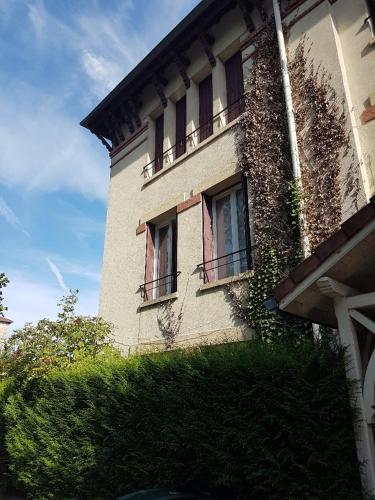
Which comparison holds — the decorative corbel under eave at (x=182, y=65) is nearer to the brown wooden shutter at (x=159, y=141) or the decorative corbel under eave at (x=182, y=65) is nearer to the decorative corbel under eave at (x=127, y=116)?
the brown wooden shutter at (x=159, y=141)

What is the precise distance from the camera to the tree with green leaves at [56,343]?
8594mm

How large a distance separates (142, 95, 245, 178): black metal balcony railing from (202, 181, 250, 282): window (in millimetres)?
1792

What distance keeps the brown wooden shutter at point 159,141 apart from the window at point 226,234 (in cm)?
277

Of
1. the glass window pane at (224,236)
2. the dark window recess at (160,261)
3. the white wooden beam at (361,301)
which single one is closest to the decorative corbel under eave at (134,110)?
the dark window recess at (160,261)

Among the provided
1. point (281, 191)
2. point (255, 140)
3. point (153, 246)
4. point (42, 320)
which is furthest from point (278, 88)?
point (42, 320)

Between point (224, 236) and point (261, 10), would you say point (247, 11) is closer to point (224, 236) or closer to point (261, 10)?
point (261, 10)

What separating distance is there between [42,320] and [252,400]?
6.90m

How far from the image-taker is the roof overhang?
11.6 feet

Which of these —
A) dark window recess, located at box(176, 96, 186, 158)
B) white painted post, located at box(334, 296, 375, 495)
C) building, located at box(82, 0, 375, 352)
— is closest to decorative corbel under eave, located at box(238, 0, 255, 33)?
building, located at box(82, 0, 375, 352)

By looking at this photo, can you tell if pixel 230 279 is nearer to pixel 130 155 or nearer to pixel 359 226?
pixel 359 226

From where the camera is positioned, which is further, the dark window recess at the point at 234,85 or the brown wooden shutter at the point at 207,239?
the dark window recess at the point at 234,85

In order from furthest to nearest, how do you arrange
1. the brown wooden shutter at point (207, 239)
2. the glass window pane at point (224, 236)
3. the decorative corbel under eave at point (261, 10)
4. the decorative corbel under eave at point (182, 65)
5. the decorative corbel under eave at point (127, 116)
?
the decorative corbel under eave at point (127, 116), the decorative corbel under eave at point (182, 65), the decorative corbel under eave at point (261, 10), the brown wooden shutter at point (207, 239), the glass window pane at point (224, 236)

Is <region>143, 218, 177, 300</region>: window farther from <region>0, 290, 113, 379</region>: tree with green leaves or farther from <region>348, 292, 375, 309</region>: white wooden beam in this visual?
<region>348, 292, 375, 309</region>: white wooden beam

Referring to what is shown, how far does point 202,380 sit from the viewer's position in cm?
467
